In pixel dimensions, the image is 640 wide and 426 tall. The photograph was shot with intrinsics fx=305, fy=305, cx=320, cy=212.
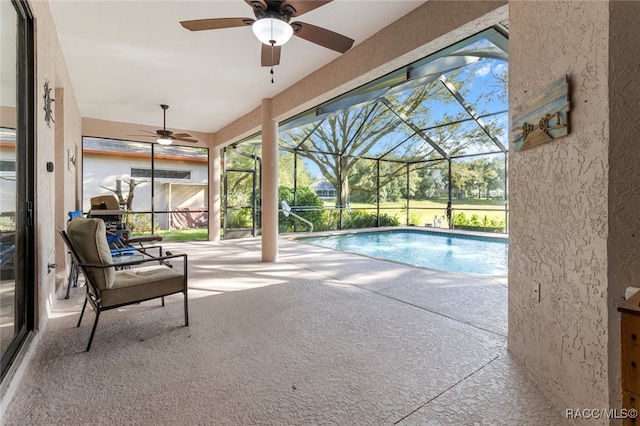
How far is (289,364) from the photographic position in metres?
2.02

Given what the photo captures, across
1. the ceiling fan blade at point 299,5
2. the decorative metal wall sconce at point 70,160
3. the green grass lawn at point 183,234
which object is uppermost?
the ceiling fan blade at point 299,5

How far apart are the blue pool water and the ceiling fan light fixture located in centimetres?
448

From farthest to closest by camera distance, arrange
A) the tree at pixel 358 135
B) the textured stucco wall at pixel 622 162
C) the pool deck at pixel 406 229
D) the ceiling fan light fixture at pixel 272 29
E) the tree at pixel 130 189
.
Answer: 1. the pool deck at pixel 406 229
2. the tree at pixel 130 189
3. the tree at pixel 358 135
4. the ceiling fan light fixture at pixel 272 29
5. the textured stucco wall at pixel 622 162

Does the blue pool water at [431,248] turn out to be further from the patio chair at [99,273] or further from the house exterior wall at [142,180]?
the house exterior wall at [142,180]

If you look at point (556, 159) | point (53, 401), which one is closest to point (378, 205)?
point (556, 159)

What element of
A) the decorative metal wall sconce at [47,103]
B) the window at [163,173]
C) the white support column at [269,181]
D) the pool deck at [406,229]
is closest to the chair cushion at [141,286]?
the decorative metal wall sconce at [47,103]

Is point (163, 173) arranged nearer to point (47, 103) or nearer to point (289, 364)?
point (47, 103)

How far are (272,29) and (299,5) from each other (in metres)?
0.25

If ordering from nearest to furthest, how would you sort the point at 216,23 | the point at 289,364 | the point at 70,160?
the point at 289,364
the point at 216,23
the point at 70,160

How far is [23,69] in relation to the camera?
2.25 m

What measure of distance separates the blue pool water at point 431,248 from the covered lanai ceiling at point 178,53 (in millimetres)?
3972

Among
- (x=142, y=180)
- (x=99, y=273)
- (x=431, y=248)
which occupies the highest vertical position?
(x=142, y=180)

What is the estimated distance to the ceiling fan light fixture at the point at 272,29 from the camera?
2215mm

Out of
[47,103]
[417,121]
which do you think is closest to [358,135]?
[417,121]
